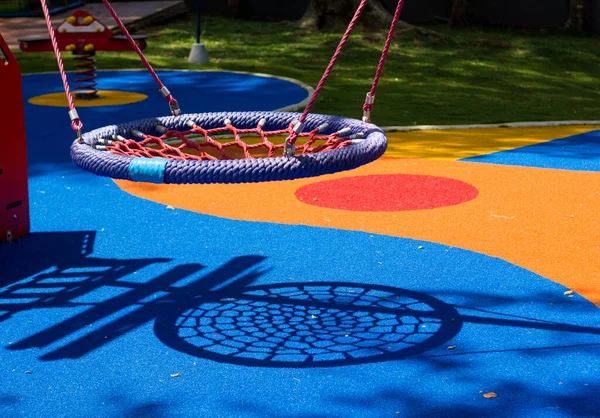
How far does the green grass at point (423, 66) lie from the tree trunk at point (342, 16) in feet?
1.74

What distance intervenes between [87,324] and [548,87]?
12.0 meters

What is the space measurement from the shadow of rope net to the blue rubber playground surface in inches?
0.5

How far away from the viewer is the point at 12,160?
23.1ft

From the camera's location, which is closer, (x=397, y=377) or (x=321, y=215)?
(x=397, y=377)

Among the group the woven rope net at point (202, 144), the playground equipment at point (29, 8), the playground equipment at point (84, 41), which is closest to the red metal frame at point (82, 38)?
the playground equipment at point (84, 41)

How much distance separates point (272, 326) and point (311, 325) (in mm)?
226

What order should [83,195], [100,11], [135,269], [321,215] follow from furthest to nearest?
[100,11], [83,195], [321,215], [135,269]

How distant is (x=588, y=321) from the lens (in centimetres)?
538

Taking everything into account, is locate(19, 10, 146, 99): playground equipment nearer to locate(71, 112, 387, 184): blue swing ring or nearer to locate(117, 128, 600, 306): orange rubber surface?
locate(117, 128, 600, 306): orange rubber surface

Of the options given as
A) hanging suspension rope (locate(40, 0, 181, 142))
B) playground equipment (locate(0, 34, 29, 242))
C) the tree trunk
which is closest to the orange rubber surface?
playground equipment (locate(0, 34, 29, 242))

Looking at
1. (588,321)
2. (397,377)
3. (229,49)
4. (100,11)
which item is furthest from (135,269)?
(100,11)

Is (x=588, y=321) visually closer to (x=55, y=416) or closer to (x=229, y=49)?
(x=55, y=416)

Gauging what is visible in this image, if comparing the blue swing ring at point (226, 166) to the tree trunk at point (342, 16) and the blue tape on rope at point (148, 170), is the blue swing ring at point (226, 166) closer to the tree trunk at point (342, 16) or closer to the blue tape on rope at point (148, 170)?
the blue tape on rope at point (148, 170)

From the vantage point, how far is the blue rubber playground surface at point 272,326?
4434 millimetres
